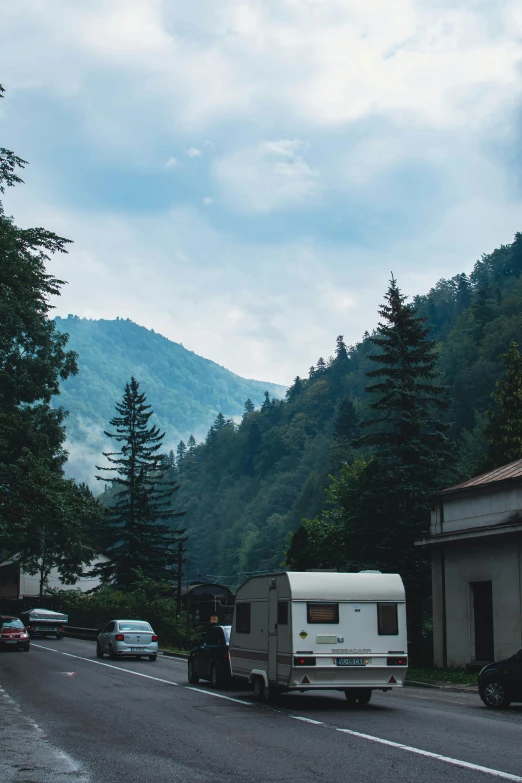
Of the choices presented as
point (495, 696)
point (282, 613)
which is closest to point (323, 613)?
point (282, 613)

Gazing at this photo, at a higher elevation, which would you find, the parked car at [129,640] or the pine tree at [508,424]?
the pine tree at [508,424]

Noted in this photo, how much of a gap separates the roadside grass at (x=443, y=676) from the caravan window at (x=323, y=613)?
942 centimetres

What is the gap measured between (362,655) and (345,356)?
178m

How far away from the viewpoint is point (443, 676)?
25047 mm

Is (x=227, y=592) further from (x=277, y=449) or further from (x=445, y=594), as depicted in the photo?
(x=277, y=449)

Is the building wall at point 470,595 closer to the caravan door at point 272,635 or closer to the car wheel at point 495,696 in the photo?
the car wheel at point 495,696

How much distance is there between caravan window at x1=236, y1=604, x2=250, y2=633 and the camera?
17.2m

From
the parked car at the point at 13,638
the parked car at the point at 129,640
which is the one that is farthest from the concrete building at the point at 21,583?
the parked car at the point at 129,640

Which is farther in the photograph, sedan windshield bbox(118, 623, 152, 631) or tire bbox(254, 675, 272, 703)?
sedan windshield bbox(118, 623, 152, 631)

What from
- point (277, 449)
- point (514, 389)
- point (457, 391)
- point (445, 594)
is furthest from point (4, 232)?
point (277, 449)

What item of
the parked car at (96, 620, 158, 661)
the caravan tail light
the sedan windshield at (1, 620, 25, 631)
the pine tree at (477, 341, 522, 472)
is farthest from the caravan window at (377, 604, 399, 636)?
the pine tree at (477, 341, 522, 472)

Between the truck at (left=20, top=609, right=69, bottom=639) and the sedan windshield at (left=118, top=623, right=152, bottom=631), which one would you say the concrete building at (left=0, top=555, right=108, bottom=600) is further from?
the sedan windshield at (left=118, top=623, right=152, bottom=631)

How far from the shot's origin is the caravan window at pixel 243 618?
1720 cm

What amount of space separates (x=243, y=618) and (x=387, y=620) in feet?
10.4
